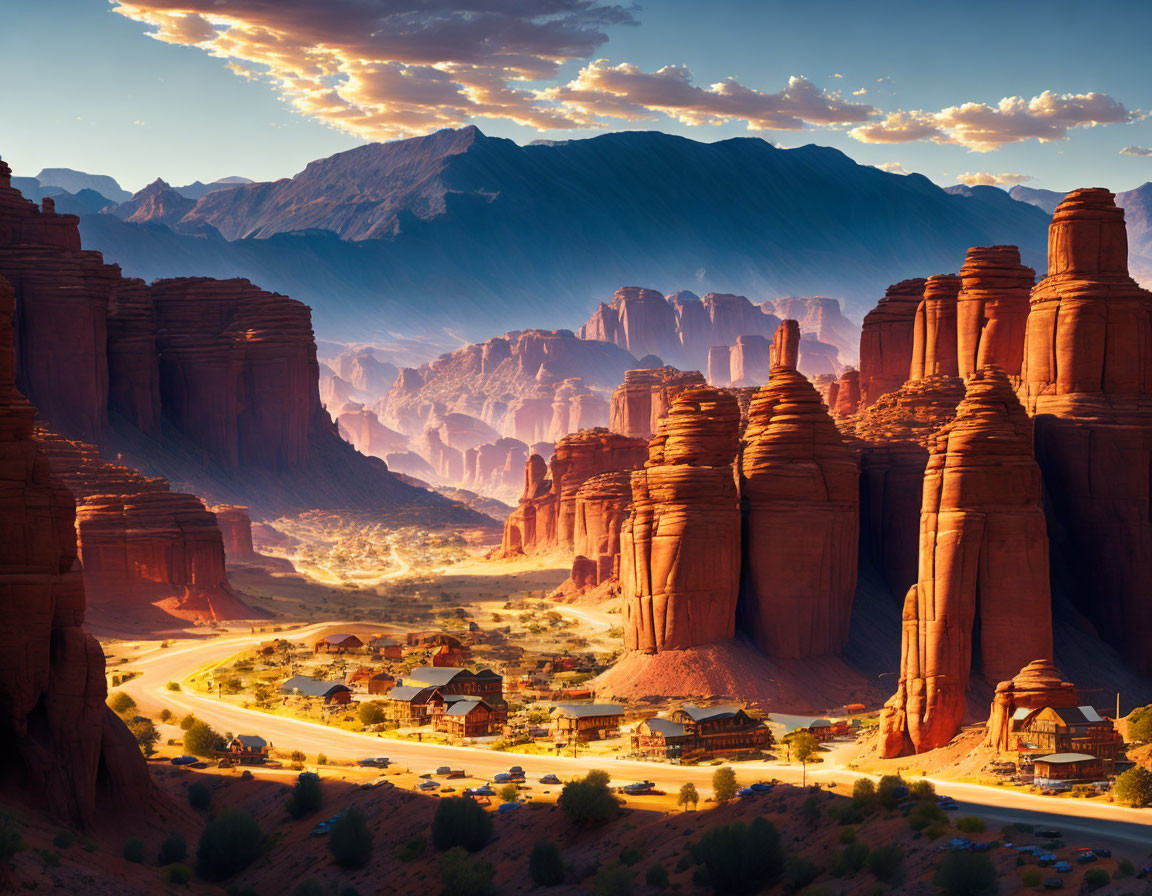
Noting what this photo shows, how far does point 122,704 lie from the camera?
250 ft

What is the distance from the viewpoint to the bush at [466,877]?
47.5 metres

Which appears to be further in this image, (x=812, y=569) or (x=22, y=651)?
(x=812, y=569)

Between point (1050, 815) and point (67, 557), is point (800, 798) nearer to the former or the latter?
point (1050, 815)

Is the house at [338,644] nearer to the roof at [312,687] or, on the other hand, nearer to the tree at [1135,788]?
the roof at [312,687]

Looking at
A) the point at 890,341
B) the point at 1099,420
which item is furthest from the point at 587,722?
the point at 890,341

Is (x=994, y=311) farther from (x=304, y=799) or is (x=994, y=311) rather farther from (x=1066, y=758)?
(x=304, y=799)

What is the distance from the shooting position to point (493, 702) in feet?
247

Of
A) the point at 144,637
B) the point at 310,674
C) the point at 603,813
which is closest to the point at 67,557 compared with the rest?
the point at 603,813

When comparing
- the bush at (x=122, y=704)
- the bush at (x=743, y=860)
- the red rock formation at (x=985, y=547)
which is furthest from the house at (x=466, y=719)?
the bush at (x=743, y=860)

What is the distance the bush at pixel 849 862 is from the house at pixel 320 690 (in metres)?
39.7

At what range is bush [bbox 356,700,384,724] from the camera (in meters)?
74.5

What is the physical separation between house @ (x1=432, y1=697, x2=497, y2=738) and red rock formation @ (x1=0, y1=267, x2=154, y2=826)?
21.2 m

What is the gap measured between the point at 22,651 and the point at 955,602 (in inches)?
1380

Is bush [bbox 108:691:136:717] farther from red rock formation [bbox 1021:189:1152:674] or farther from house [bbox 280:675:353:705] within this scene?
red rock formation [bbox 1021:189:1152:674]
